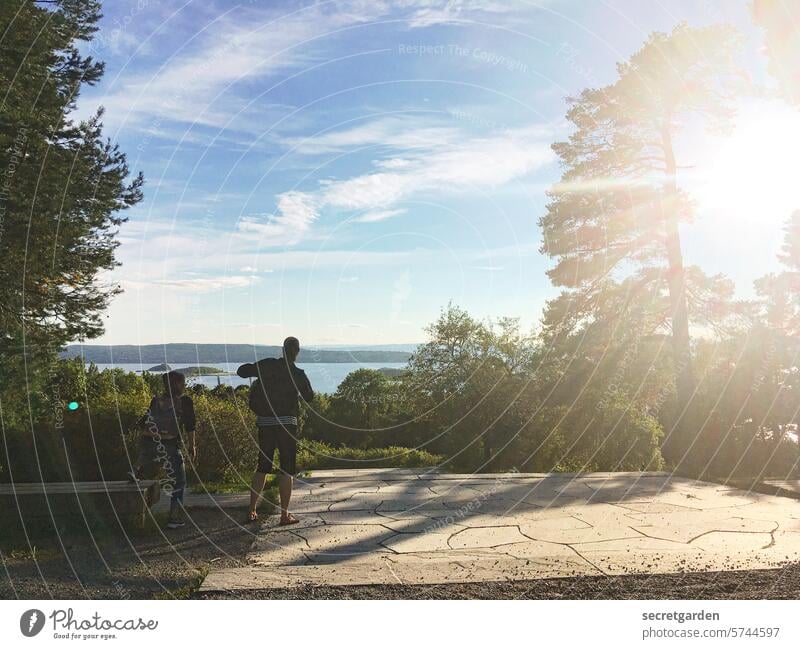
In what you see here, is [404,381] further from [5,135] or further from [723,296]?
[5,135]

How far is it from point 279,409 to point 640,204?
10674 millimetres

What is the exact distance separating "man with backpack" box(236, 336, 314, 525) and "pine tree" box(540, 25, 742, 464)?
9.46 m

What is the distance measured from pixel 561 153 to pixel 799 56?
6.96 metres

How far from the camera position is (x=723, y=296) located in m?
15.4

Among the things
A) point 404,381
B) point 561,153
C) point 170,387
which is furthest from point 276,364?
point 561,153

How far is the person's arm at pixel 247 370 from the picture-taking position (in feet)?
21.8

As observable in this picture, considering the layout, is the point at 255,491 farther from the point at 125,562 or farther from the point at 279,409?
the point at 125,562

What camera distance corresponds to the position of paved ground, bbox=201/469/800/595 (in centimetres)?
480

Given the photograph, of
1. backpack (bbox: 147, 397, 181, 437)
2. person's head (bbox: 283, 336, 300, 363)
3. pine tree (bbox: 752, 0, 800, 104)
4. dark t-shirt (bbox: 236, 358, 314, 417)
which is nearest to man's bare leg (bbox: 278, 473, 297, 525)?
dark t-shirt (bbox: 236, 358, 314, 417)

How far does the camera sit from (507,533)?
6.24 m

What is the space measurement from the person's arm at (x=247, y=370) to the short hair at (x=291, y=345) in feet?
1.17


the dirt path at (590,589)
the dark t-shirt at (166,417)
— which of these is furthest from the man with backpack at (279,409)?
the dirt path at (590,589)

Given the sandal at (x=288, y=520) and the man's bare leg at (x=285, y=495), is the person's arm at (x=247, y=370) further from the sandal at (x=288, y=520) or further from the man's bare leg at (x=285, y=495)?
the sandal at (x=288, y=520)

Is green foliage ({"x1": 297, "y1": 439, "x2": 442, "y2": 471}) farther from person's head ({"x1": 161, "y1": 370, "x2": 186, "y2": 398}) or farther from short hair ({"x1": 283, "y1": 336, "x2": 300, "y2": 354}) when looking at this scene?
short hair ({"x1": 283, "y1": 336, "x2": 300, "y2": 354})
